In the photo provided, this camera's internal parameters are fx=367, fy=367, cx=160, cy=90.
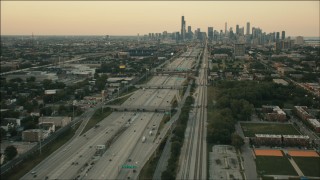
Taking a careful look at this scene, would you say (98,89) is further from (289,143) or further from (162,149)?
(289,143)

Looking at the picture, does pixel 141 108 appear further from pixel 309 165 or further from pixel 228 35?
pixel 228 35

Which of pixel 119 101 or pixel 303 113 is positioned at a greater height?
pixel 303 113

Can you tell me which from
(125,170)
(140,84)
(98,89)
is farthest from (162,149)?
(140,84)

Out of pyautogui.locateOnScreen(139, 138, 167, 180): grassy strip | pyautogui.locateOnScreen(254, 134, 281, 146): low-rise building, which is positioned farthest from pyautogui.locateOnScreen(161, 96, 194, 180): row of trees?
pyautogui.locateOnScreen(254, 134, 281, 146): low-rise building

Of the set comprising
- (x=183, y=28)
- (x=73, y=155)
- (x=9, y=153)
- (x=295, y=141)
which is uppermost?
(x=183, y=28)

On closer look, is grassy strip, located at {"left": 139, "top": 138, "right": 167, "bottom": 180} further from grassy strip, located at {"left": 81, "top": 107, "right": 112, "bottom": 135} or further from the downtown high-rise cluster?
the downtown high-rise cluster

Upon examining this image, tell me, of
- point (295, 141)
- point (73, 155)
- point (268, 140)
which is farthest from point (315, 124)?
point (73, 155)
